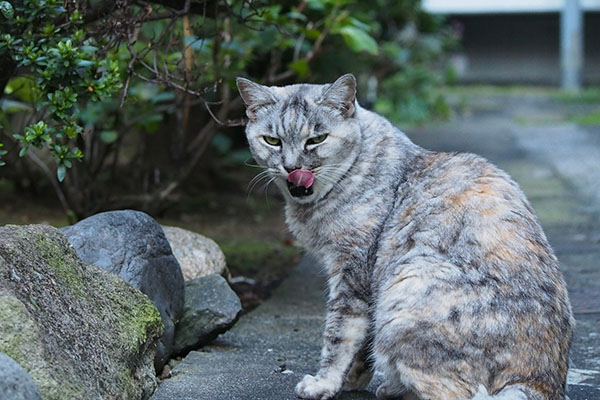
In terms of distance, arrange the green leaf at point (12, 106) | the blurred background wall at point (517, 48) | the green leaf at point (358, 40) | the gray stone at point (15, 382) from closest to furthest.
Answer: the gray stone at point (15, 382) < the green leaf at point (358, 40) < the green leaf at point (12, 106) < the blurred background wall at point (517, 48)

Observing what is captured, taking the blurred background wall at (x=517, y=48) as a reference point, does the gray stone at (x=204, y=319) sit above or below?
above

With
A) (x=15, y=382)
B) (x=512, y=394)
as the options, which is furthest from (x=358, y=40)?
(x=15, y=382)

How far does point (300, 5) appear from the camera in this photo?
228 inches

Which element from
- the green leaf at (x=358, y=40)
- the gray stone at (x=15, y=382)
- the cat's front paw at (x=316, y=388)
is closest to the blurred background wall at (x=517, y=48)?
the green leaf at (x=358, y=40)

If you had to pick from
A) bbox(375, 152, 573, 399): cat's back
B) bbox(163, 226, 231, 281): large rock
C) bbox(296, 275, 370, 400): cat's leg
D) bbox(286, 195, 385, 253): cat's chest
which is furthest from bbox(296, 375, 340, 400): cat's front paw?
bbox(163, 226, 231, 281): large rock

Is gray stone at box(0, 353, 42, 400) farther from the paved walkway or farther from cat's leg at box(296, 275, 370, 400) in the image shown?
cat's leg at box(296, 275, 370, 400)

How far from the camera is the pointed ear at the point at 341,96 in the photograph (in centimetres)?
343

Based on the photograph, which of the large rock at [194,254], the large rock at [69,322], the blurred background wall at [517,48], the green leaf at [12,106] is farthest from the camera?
the blurred background wall at [517,48]

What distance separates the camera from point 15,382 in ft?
7.04

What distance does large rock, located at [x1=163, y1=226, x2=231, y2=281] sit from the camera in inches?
166

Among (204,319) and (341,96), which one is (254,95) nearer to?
(341,96)

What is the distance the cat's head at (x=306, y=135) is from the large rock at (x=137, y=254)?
59 cm

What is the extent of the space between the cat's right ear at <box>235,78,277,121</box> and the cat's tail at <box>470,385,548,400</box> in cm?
153

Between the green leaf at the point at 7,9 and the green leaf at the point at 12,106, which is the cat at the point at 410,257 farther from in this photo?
→ the green leaf at the point at 12,106
